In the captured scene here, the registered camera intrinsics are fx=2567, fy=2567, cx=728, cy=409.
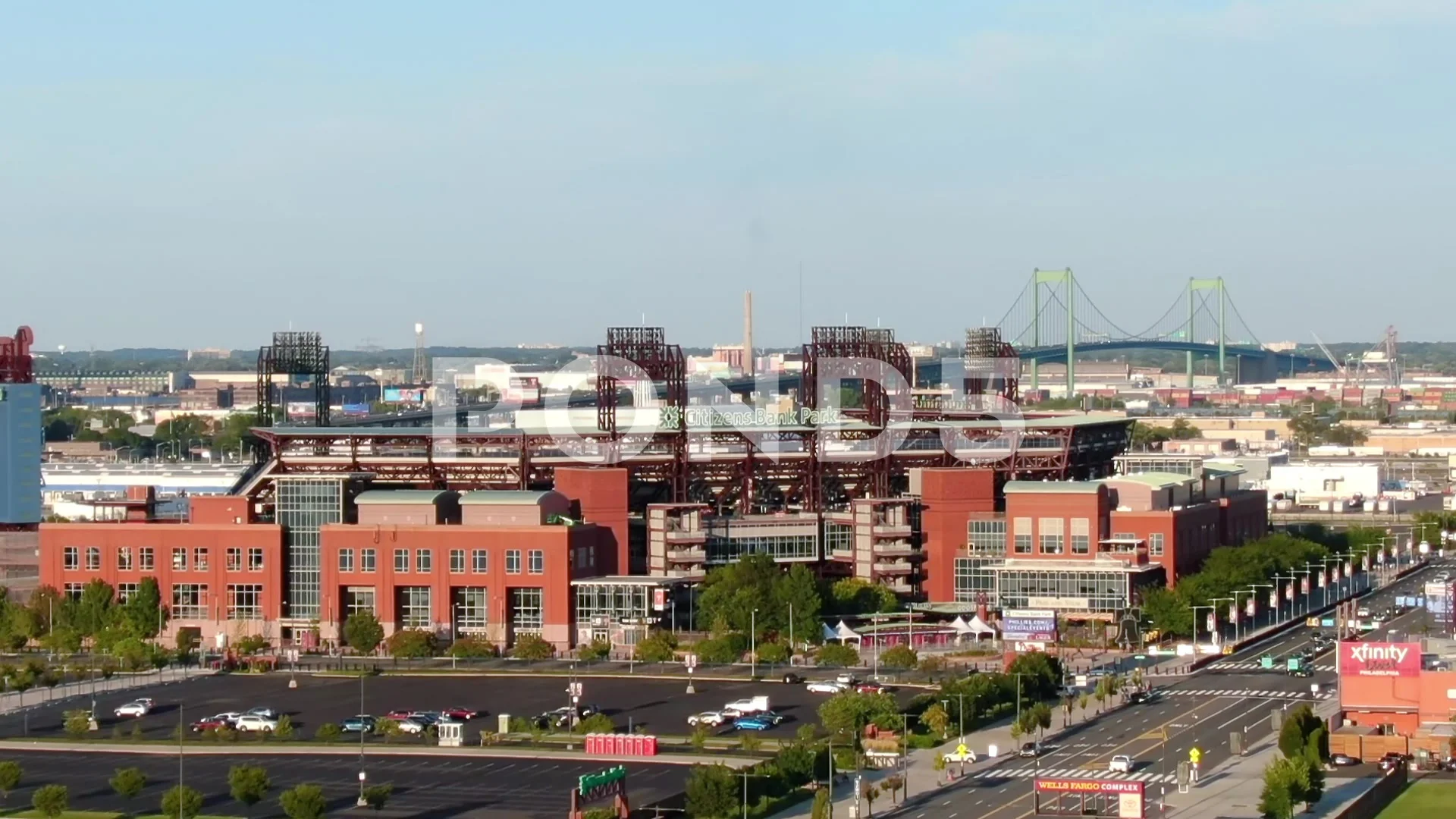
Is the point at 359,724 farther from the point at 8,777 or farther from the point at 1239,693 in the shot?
the point at 1239,693

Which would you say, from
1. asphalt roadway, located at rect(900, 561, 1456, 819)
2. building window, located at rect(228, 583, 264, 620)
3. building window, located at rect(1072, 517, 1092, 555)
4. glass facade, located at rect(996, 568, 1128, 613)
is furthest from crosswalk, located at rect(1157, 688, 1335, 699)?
building window, located at rect(228, 583, 264, 620)

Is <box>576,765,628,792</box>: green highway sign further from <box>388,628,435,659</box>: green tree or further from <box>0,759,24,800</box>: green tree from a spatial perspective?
<box>388,628,435,659</box>: green tree

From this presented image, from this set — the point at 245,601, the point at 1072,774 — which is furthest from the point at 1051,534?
the point at 1072,774

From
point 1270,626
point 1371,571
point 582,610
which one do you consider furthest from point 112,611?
point 1371,571

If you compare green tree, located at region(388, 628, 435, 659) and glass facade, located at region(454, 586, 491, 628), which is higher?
glass facade, located at region(454, 586, 491, 628)

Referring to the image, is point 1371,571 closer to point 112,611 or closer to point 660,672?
point 660,672
